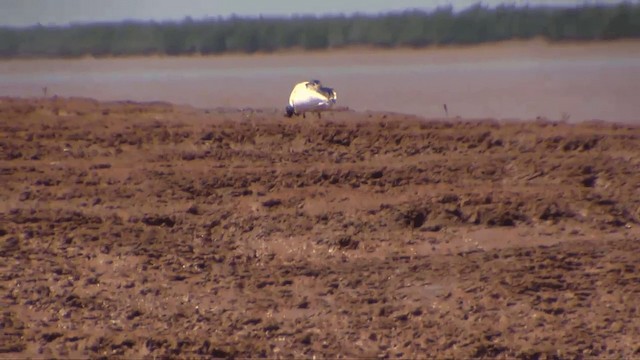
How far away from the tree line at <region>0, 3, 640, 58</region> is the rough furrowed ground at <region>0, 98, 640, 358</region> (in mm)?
6812

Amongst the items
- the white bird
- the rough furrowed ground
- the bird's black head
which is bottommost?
the rough furrowed ground

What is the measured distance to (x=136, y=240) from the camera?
725 cm

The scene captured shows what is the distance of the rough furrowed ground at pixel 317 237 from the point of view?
19.4 ft

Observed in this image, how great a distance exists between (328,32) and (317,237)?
42.0 feet

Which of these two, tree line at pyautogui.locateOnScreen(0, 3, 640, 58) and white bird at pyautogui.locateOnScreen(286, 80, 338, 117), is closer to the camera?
white bird at pyautogui.locateOnScreen(286, 80, 338, 117)

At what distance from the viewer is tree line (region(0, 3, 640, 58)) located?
1602cm

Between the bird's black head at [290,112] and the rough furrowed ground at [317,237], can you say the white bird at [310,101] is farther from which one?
the rough furrowed ground at [317,237]

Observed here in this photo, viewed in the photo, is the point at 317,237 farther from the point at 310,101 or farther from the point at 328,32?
the point at 328,32

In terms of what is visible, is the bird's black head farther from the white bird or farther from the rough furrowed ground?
the rough furrowed ground

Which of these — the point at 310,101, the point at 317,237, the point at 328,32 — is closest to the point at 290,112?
the point at 310,101

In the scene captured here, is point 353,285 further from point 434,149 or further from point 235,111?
point 235,111

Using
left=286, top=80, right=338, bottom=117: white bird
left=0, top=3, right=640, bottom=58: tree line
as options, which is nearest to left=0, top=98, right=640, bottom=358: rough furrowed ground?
left=286, top=80, right=338, bottom=117: white bird

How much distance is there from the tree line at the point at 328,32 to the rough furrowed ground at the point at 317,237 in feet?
22.3

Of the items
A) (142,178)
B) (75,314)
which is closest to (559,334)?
(75,314)
